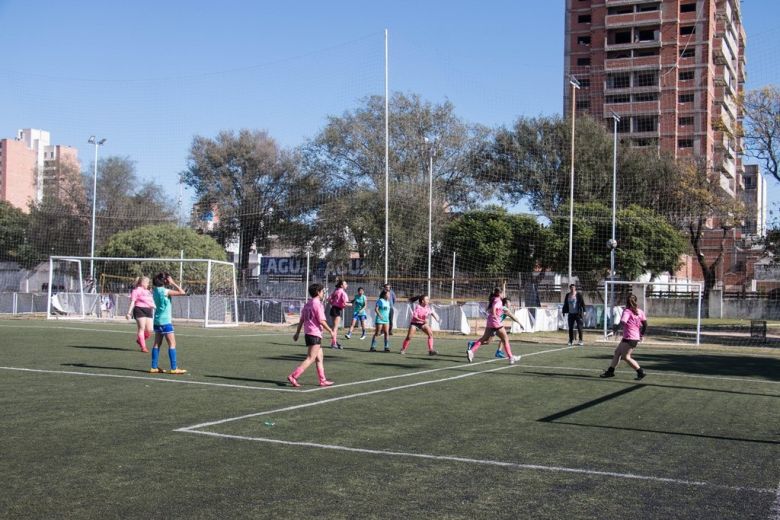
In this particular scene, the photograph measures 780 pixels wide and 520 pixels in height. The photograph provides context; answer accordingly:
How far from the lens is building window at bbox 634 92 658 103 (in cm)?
8612

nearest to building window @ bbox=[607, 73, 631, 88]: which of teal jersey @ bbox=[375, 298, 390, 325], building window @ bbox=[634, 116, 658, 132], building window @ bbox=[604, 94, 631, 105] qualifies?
building window @ bbox=[604, 94, 631, 105]

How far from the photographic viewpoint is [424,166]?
57906 millimetres

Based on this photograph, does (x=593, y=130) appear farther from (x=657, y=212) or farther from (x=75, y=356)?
(x=75, y=356)

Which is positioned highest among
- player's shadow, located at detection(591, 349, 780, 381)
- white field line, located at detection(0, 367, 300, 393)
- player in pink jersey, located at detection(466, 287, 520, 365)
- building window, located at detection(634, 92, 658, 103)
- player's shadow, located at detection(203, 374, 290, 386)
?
building window, located at detection(634, 92, 658, 103)

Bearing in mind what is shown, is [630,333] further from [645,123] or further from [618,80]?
[618,80]

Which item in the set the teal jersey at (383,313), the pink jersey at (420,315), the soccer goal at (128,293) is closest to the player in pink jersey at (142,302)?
the pink jersey at (420,315)

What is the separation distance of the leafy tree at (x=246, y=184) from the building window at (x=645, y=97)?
137 ft

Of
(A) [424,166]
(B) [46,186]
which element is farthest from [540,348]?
(B) [46,186]

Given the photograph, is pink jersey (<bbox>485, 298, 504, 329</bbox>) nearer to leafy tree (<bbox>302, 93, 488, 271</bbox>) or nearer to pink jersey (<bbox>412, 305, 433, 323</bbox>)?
pink jersey (<bbox>412, 305, 433, 323</bbox>)

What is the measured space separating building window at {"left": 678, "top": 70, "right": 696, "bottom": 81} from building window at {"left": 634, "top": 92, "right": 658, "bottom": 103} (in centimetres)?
324

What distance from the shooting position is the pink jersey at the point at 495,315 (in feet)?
58.0

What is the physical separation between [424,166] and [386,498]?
52494 mm

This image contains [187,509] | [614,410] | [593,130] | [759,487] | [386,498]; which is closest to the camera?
[187,509]

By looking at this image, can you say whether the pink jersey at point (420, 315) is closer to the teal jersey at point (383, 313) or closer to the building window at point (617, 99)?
the teal jersey at point (383, 313)
